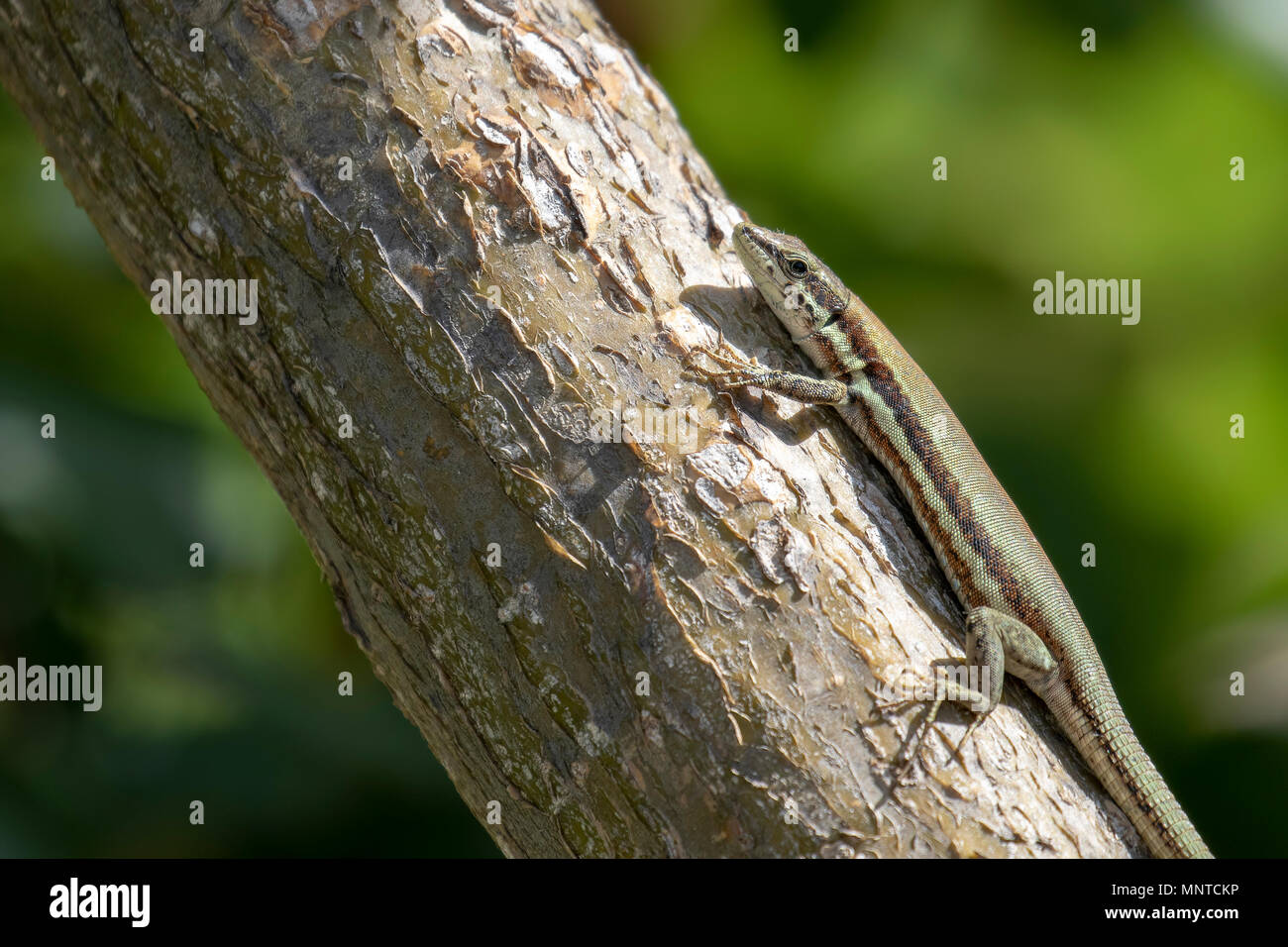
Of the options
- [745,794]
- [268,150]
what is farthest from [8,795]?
[745,794]

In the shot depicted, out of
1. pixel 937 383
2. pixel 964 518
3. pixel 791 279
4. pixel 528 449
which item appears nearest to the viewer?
pixel 528 449

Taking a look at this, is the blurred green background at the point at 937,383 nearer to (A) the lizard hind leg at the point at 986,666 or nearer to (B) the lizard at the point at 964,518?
(B) the lizard at the point at 964,518

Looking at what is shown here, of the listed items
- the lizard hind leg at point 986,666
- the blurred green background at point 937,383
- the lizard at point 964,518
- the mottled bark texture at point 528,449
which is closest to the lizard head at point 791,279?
the lizard at point 964,518

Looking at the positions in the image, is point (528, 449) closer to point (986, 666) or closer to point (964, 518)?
point (986, 666)

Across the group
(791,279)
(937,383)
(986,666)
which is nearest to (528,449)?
(791,279)

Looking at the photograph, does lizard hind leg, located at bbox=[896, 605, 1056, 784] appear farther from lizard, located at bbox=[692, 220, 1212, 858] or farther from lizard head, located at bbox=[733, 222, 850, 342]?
lizard head, located at bbox=[733, 222, 850, 342]

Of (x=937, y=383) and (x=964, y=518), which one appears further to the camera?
(x=937, y=383)
